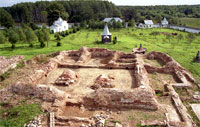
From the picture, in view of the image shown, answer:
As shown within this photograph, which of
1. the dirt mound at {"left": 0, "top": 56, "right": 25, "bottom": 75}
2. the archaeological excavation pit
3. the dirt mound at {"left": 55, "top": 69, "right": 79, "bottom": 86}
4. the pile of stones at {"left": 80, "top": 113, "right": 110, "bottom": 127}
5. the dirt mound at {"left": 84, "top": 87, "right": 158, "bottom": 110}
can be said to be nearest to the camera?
the pile of stones at {"left": 80, "top": 113, "right": 110, "bottom": 127}

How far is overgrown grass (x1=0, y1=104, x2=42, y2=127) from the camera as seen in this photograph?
28.4ft

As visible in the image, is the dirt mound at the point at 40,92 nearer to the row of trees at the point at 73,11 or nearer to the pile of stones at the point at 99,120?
the pile of stones at the point at 99,120

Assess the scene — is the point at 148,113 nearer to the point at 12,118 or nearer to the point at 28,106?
the point at 28,106

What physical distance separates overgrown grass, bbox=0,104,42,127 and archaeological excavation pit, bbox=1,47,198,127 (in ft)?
2.34

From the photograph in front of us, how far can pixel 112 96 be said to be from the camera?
10.3 m

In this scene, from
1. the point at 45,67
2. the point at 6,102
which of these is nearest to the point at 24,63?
the point at 45,67

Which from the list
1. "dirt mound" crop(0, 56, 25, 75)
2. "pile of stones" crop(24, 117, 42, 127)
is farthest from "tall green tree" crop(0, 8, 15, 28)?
"pile of stones" crop(24, 117, 42, 127)

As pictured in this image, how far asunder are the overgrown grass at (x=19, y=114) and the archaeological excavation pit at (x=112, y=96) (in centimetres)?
71

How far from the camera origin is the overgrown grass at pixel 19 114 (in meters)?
8.66

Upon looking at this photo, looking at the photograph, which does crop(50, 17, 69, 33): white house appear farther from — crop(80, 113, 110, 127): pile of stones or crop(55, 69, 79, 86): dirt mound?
crop(80, 113, 110, 127): pile of stones

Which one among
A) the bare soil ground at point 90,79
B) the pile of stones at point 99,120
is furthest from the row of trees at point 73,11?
the pile of stones at point 99,120

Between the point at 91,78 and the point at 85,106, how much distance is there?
14.2 feet

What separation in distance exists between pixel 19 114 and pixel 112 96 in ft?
19.4

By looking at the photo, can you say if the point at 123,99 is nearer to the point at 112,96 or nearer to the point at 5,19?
the point at 112,96
